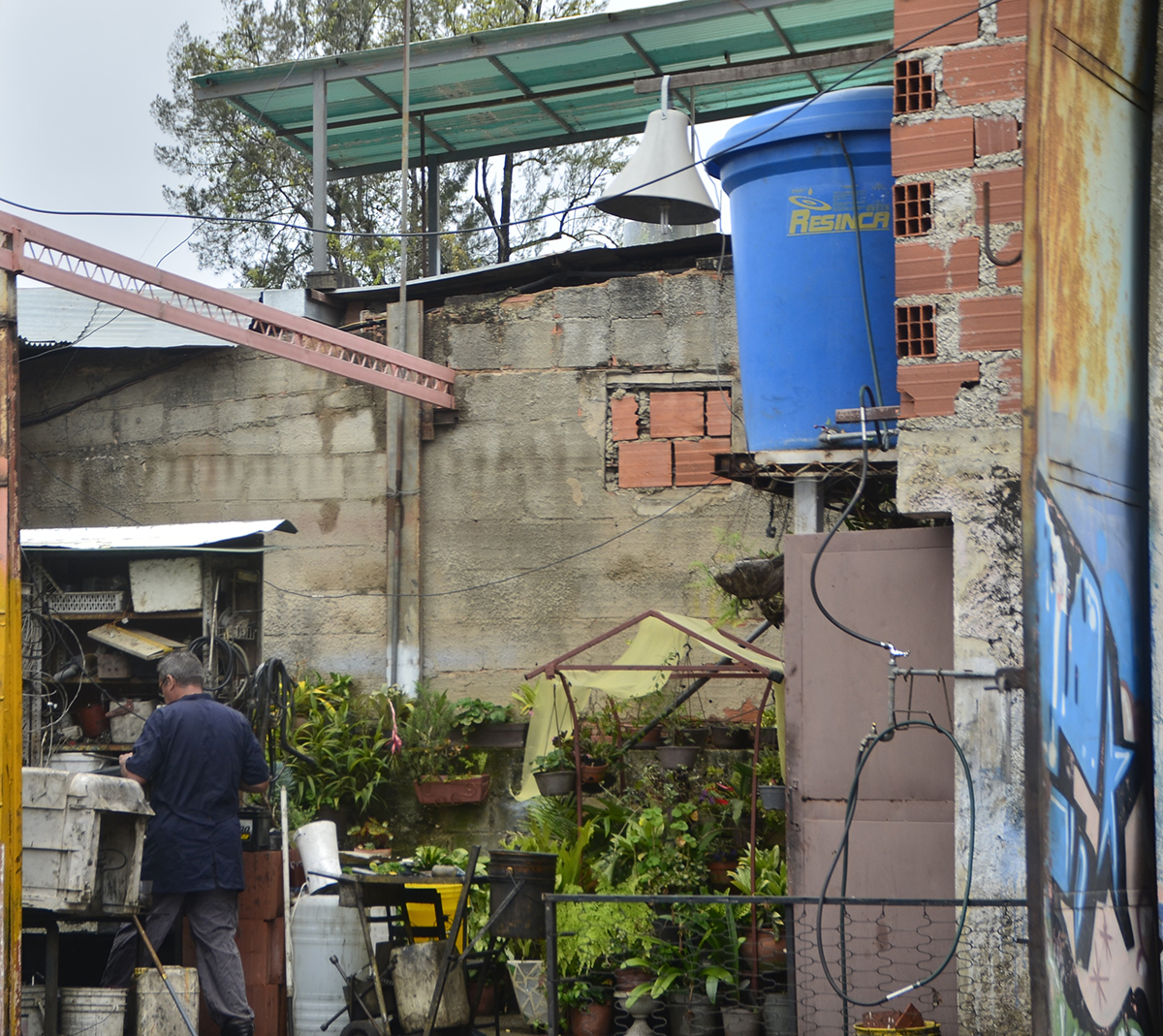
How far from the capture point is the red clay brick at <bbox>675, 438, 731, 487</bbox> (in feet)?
35.5

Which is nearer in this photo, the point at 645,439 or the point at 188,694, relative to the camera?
the point at 188,694

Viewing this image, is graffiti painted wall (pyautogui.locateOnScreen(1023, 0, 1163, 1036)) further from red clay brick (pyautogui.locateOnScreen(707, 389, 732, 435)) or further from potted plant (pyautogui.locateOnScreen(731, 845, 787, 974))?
red clay brick (pyautogui.locateOnScreen(707, 389, 732, 435))

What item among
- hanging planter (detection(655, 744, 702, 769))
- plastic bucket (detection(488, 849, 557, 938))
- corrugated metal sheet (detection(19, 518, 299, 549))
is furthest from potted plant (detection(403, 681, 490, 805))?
plastic bucket (detection(488, 849, 557, 938))

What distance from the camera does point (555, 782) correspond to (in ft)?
29.4

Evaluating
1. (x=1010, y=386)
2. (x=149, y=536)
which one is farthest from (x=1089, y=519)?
(x=149, y=536)

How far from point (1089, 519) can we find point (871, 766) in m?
1.87

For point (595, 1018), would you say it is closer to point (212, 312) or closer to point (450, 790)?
point (450, 790)

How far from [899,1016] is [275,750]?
6648mm

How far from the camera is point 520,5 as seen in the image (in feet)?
72.2

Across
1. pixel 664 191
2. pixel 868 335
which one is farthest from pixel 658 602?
pixel 868 335

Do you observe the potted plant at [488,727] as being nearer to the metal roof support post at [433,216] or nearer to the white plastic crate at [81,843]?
the white plastic crate at [81,843]

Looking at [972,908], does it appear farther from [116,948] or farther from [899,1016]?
[116,948]

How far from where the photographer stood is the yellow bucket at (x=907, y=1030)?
4688 millimetres

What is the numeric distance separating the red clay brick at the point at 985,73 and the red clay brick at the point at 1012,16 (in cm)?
5
